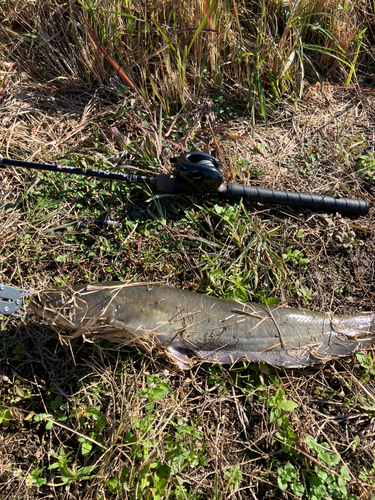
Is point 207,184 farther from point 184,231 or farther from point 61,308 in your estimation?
point 61,308

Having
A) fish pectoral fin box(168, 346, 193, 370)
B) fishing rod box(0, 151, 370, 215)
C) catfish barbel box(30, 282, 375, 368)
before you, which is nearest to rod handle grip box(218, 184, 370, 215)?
fishing rod box(0, 151, 370, 215)

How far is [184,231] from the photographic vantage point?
326 centimetres

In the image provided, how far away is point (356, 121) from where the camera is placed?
13.4 feet

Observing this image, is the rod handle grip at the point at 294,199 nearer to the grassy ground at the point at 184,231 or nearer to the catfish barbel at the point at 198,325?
the grassy ground at the point at 184,231

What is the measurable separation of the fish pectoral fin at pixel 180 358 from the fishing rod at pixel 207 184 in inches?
52.8

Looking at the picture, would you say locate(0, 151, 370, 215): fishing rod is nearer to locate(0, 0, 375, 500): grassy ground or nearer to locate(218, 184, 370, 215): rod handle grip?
locate(218, 184, 370, 215): rod handle grip

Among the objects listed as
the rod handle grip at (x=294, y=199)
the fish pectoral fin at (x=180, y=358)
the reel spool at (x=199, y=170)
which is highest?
the reel spool at (x=199, y=170)

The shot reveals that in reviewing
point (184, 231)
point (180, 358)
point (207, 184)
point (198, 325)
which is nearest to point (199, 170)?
point (207, 184)

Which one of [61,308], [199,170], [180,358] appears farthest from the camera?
[199,170]

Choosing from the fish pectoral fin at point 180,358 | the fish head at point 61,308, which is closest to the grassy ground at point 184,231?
the fish pectoral fin at point 180,358

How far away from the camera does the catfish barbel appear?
2.63 metres

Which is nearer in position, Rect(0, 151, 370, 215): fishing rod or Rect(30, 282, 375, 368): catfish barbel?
Rect(30, 282, 375, 368): catfish barbel

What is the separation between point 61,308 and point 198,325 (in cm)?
100

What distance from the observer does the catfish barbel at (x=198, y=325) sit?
263 cm
